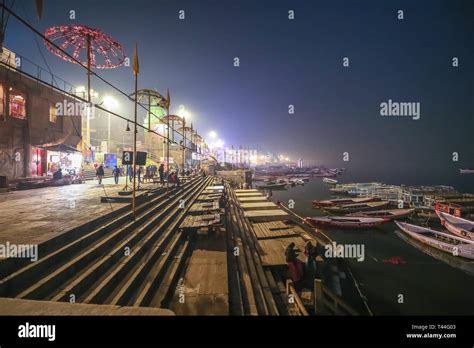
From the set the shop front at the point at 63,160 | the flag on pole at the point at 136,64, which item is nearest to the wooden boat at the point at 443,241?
the flag on pole at the point at 136,64

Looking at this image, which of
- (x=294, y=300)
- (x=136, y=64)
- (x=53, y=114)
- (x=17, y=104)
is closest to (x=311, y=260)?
(x=294, y=300)

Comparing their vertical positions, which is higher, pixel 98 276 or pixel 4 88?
pixel 4 88

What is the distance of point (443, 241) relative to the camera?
19.0 metres

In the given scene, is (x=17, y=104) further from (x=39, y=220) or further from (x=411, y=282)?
(x=411, y=282)

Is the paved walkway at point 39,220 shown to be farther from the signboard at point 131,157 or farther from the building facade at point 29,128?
the building facade at point 29,128

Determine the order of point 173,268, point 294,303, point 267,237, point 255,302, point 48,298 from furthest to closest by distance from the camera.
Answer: point 267,237, point 294,303, point 173,268, point 255,302, point 48,298

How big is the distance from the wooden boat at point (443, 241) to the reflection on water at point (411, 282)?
1102mm

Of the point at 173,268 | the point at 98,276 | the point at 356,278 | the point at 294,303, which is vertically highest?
the point at 98,276

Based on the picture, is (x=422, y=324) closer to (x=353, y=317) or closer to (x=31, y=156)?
(x=353, y=317)

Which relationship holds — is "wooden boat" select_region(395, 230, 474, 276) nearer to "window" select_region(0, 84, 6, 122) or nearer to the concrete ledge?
the concrete ledge

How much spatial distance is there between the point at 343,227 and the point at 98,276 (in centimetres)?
2570

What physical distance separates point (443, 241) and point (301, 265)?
18600 mm

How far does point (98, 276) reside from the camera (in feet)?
16.6

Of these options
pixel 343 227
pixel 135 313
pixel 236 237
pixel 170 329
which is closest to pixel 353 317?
pixel 170 329
